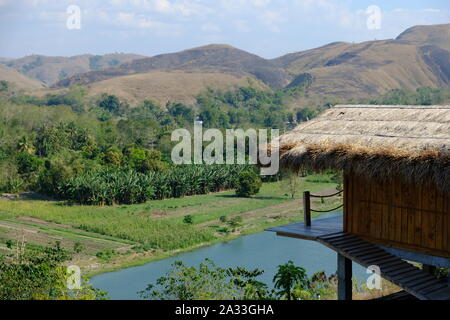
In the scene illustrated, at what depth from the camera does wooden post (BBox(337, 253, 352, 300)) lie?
7.14 metres

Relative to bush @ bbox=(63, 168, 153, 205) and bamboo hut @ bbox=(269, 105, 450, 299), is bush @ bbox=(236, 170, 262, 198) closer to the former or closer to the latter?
bush @ bbox=(63, 168, 153, 205)

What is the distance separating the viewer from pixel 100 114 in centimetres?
5362

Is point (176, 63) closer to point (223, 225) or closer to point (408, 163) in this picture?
point (223, 225)

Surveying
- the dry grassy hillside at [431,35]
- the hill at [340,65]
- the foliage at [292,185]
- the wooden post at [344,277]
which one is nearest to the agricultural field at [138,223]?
the foliage at [292,185]

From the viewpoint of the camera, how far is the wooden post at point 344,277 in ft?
23.4

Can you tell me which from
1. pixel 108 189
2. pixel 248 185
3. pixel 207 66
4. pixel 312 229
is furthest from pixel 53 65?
pixel 312 229

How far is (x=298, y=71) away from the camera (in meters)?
110

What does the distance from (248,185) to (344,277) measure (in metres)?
17.5

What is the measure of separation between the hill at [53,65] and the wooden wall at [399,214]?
156m

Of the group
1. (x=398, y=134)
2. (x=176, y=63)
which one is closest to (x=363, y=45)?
(x=176, y=63)

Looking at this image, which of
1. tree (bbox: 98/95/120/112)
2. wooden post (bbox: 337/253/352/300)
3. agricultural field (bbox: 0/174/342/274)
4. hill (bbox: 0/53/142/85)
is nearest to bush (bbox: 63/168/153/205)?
agricultural field (bbox: 0/174/342/274)

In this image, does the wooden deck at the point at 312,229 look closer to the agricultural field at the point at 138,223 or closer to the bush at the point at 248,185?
the agricultural field at the point at 138,223

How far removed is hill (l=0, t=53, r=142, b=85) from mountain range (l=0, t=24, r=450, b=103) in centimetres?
4634
